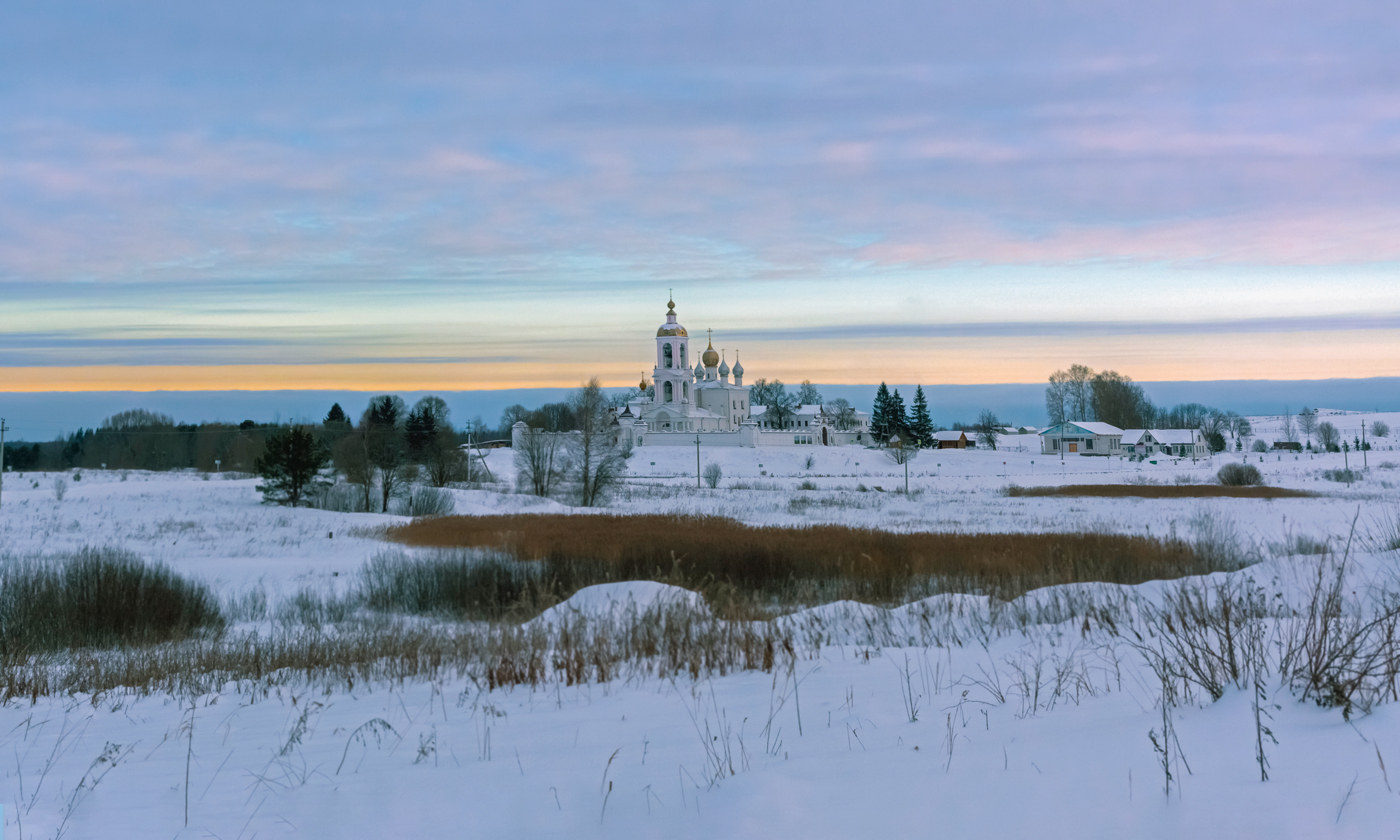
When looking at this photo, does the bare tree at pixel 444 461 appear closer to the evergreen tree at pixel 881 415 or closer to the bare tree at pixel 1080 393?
the evergreen tree at pixel 881 415

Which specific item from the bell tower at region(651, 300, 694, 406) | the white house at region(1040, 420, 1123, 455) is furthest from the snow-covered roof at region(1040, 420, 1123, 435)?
the bell tower at region(651, 300, 694, 406)

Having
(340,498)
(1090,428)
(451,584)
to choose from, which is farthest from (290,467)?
(1090,428)

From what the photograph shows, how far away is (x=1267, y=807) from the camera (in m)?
3.77

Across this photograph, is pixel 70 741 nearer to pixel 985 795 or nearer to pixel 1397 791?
pixel 985 795

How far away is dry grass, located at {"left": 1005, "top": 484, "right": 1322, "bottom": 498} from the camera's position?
42375mm

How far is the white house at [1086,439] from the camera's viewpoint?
99.5 metres

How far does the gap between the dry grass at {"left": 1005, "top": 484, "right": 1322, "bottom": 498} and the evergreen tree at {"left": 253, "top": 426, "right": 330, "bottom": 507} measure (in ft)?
116

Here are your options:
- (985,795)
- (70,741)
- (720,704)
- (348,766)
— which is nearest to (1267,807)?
(985,795)

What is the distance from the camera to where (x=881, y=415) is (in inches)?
4518

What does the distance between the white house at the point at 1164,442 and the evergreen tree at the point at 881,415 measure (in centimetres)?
2709

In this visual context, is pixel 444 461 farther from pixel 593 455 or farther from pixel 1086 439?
pixel 1086 439

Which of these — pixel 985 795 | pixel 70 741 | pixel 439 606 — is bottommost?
pixel 439 606

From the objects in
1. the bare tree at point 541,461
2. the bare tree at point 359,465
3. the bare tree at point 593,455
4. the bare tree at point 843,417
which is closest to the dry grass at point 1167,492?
the bare tree at point 593,455

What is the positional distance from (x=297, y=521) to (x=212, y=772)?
103 feet
